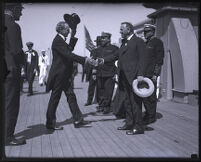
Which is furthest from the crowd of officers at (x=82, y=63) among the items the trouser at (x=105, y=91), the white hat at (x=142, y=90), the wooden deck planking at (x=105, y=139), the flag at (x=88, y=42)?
the flag at (x=88, y=42)

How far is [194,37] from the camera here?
1154 centimetres

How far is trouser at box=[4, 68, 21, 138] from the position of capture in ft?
17.3

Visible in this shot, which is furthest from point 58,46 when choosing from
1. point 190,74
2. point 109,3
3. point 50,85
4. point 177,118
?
point 190,74

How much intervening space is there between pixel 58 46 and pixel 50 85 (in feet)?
2.61

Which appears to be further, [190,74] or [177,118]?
[190,74]

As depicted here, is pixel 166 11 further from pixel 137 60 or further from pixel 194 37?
pixel 137 60

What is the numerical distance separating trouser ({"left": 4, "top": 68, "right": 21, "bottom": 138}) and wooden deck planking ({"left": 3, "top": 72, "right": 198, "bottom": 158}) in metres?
0.37

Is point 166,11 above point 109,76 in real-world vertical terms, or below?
above

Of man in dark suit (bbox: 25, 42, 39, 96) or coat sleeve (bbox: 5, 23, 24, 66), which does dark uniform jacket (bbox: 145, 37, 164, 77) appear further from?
man in dark suit (bbox: 25, 42, 39, 96)

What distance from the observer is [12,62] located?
525 cm

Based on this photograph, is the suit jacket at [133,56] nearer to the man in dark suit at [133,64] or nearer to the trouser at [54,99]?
the man in dark suit at [133,64]

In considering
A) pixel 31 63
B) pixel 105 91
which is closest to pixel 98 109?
pixel 105 91

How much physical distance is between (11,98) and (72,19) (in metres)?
2.54

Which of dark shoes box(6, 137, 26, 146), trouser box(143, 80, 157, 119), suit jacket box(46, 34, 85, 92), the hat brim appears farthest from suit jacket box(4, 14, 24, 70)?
trouser box(143, 80, 157, 119)
